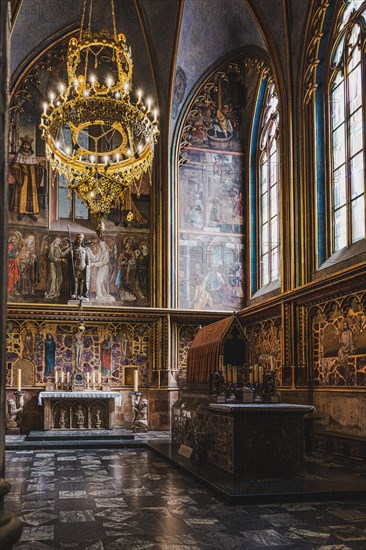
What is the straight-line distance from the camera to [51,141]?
1197cm

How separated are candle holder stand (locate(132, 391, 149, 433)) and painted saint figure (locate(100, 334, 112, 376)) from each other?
156 centimetres

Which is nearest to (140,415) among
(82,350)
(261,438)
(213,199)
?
(82,350)

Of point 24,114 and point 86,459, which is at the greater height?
point 24,114

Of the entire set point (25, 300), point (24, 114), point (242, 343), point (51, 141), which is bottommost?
point (242, 343)

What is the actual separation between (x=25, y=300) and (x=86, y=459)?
→ 6.92m

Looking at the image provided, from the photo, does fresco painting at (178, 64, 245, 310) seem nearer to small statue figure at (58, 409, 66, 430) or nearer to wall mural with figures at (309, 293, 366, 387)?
small statue figure at (58, 409, 66, 430)

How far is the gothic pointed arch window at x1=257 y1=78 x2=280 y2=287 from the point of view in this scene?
17.4 meters

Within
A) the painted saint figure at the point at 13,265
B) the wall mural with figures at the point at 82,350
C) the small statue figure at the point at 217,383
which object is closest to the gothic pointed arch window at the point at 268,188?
the wall mural with figures at the point at 82,350

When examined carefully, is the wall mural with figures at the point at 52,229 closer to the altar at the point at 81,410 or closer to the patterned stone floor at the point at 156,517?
the altar at the point at 81,410

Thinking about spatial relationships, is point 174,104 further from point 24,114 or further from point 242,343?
point 242,343

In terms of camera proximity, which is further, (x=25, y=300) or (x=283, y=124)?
(x=25, y=300)

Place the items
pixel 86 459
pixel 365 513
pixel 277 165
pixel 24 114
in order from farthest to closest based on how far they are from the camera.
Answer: pixel 24 114 → pixel 277 165 → pixel 86 459 → pixel 365 513

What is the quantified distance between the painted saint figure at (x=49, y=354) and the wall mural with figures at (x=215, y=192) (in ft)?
12.0

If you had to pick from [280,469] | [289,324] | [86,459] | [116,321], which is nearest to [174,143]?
[116,321]
